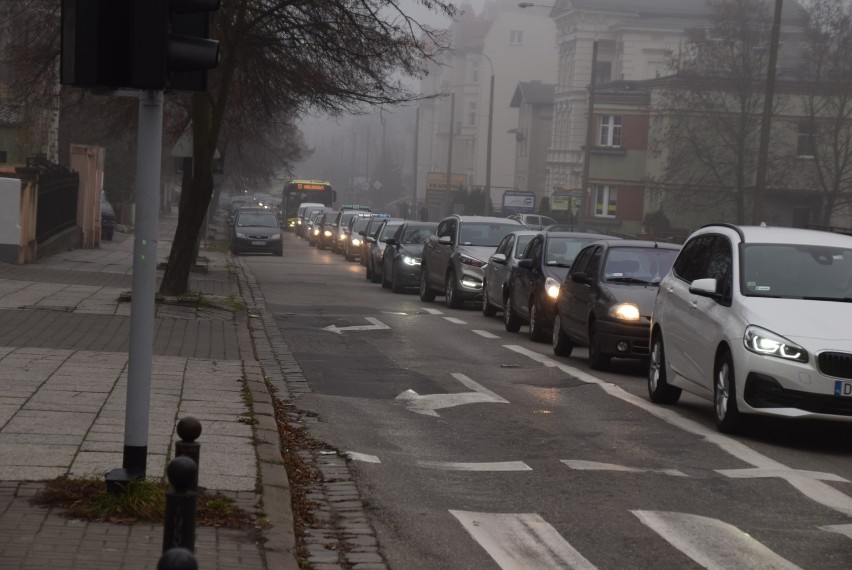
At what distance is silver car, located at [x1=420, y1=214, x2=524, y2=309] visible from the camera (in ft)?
84.4

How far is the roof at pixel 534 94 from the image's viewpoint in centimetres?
10981

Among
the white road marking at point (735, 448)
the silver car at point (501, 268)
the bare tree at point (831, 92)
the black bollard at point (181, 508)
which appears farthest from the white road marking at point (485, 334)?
the bare tree at point (831, 92)

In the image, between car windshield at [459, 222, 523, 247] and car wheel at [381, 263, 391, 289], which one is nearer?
car windshield at [459, 222, 523, 247]

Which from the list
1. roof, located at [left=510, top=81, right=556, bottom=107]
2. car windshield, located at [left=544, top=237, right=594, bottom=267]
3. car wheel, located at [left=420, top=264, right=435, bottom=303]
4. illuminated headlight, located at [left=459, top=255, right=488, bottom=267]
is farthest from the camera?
roof, located at [left=510, top=81, right=556, bottom=107]

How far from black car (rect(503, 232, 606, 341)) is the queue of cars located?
0.06 meters

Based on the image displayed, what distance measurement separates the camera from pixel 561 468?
929 centimetres

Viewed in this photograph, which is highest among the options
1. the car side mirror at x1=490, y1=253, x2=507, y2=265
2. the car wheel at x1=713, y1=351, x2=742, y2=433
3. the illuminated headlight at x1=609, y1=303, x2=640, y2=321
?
the car side mirror at x1=490, y1=253, x2=507, y2=265

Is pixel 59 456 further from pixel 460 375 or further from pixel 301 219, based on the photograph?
pixel 301 219

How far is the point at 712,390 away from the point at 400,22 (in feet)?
37.5

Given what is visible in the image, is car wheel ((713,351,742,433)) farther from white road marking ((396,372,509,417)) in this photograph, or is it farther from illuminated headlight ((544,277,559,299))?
illuminated headlight ((544,277,559,299))

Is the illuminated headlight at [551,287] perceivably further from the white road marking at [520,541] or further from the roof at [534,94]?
the roof at [534,94]

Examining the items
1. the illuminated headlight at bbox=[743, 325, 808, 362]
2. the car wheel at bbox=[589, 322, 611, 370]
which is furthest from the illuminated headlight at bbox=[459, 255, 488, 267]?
the illuminated headlight at bbox=[743, 325, 808, 362]

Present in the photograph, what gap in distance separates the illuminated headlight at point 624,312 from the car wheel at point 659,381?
85.3 inches

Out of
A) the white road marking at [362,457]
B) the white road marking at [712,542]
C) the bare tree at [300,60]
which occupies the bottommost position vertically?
the white road marking at [362,457]
